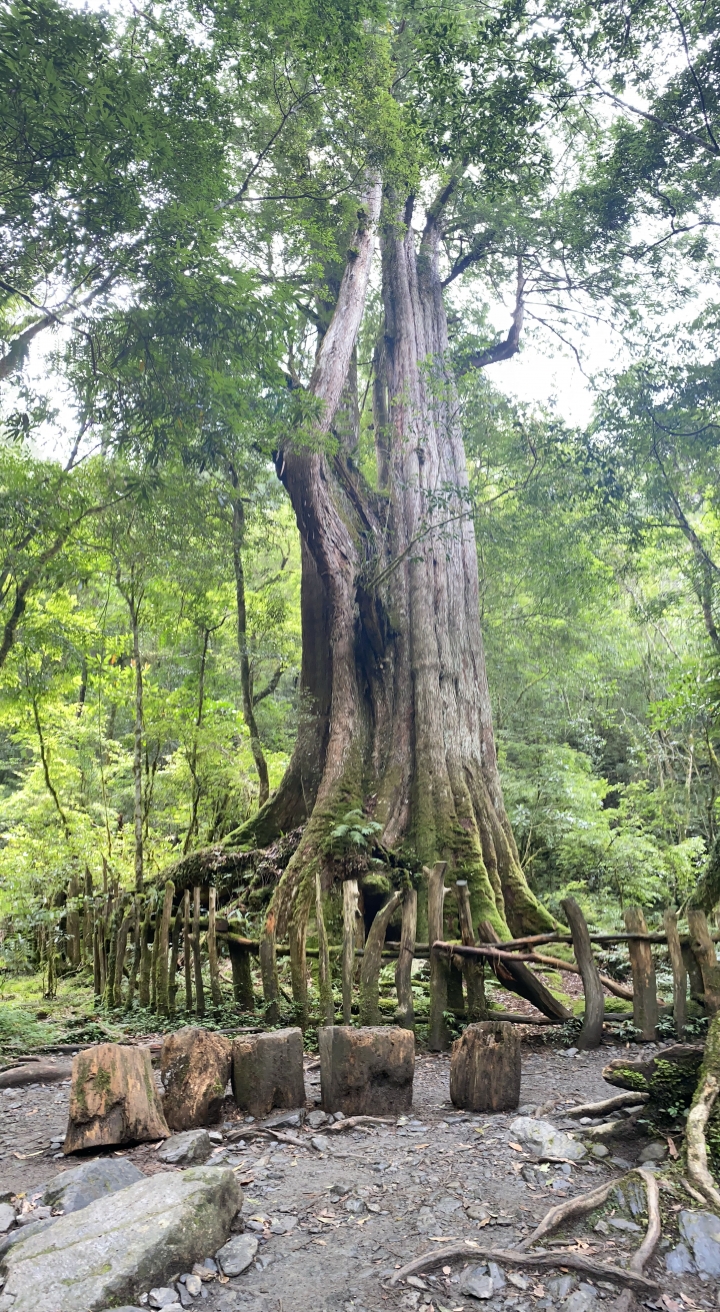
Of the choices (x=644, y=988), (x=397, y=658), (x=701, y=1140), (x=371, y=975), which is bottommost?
(x=701, y=1140)

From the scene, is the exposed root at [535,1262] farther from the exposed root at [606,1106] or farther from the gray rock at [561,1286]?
the exposed root at [606,1106]

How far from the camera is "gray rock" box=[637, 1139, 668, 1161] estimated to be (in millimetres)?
3084

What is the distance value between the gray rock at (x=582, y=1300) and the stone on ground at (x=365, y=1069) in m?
1.89

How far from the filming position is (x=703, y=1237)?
2357 mm

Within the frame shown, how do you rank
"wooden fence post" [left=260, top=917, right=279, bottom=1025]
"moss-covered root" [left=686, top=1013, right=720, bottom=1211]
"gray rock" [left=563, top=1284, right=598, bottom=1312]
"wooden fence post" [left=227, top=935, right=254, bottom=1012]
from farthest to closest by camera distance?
"wooden fence post" [left=227, top=935, right=254, bottom=1012]
"wooden fence post" [left=260, top=917, right=279, bottom=1025]
"moss-covered root" [left=686, top=1013, right=720, bottom=1211]
"gray rock" [left=563, top=1284, right=598, bottom=1312]

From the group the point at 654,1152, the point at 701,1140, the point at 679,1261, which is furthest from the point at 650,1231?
the point at 654,1152

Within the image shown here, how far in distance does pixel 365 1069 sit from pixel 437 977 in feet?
5.13

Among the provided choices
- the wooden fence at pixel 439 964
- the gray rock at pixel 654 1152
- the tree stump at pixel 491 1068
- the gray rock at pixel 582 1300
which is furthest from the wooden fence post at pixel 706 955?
the gray rock at pixel 582 1300

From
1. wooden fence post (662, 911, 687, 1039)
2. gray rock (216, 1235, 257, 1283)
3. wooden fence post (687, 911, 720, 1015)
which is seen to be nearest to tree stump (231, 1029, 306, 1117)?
gray rock (216, 1235, 257, 1283)

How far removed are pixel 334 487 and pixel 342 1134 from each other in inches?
362

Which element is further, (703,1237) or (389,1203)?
(389,1203)

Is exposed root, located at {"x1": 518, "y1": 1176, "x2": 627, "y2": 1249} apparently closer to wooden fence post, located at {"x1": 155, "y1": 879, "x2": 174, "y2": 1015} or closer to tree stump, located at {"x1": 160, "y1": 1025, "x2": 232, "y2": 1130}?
tree stump, located at {"x1": 160, "y1": 1025, "x2": 232, "y2": 1130}

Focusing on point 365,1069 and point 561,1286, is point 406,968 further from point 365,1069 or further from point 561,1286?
point 561,1286

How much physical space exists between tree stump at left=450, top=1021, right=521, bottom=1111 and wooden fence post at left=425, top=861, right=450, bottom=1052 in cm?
135
